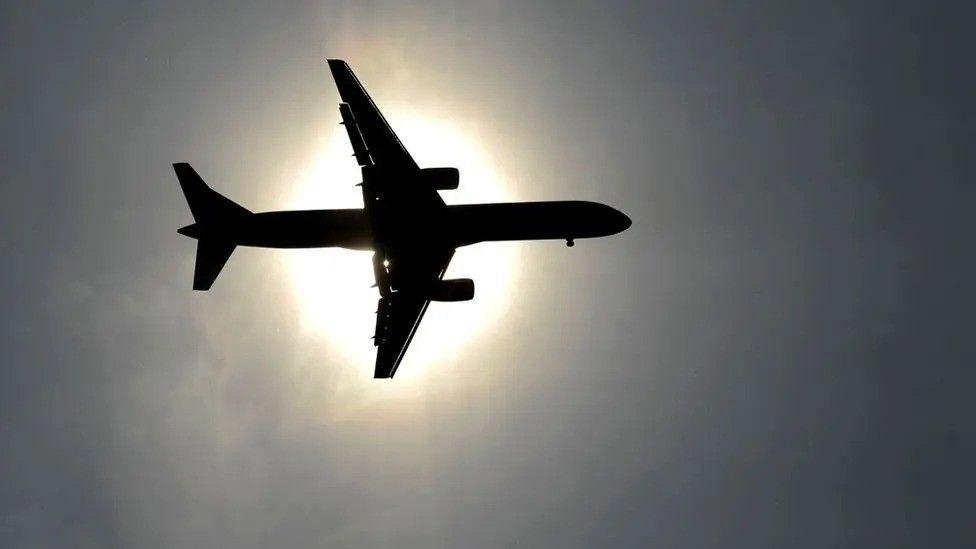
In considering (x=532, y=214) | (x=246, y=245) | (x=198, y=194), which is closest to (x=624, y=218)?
(x=532, y=214)

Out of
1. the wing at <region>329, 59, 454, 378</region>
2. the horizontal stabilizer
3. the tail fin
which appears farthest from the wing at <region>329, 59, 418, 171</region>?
the horizontal stabilizer

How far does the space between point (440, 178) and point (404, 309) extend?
10131mm

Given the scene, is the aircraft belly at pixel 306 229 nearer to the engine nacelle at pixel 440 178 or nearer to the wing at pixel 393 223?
the wing at pixel 393 223

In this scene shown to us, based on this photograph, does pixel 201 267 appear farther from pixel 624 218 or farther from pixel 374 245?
pixel 624 218

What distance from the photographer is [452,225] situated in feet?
177

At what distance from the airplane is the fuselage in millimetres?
66

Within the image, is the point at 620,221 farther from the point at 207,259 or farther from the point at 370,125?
the point at 207,259

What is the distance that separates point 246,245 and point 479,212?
1582 cm

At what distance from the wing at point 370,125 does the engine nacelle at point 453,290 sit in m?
8.46

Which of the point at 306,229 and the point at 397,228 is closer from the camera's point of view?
the point at 397,228

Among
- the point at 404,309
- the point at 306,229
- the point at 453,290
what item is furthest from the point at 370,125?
the point at 404,309

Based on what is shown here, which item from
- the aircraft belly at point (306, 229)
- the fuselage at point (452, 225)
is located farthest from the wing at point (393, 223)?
the aircraft belly at point (306, 229)

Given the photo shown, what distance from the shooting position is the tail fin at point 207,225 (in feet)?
178

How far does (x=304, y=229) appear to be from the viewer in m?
53.0
